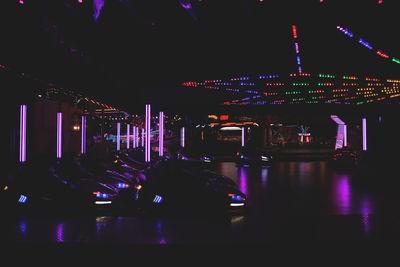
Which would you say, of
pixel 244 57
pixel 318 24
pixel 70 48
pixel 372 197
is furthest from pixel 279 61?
pixel 70 48

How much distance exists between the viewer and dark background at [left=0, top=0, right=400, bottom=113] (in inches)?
168

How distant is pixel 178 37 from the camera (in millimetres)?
5578

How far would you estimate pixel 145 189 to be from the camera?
20.7ft

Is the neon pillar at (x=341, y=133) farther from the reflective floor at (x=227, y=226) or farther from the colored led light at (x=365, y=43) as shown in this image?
the colored led light at (x=365, y=43)

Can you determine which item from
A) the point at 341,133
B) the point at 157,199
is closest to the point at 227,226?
the point at 157,199

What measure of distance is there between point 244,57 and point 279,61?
1.11m

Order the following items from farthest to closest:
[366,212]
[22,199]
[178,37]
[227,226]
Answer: [366,212] → [22,199] → [178,37] → [227,226]

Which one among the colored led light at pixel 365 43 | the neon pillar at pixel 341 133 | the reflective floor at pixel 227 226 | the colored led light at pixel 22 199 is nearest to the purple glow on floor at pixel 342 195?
the reflective floor at pixel 227 226

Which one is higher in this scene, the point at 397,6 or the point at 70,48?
the point at 397,6

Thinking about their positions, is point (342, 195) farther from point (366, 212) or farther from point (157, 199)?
point (157, 199)

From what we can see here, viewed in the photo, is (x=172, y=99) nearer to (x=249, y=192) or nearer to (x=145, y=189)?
(x=249, y=192)

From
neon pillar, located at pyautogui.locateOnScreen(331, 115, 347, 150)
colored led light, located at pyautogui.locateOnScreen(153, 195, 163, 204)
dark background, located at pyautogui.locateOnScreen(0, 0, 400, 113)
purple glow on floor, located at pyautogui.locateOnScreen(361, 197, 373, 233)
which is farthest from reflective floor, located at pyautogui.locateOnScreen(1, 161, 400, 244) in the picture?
neon pillar, located at pyautogui.locateOnScreen(331, 115, 347, 150)

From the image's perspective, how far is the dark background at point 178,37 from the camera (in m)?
4.27

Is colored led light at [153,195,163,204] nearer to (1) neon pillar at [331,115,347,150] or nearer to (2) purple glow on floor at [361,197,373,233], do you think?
(2) purple glow on floor at [361,197,373,233]
